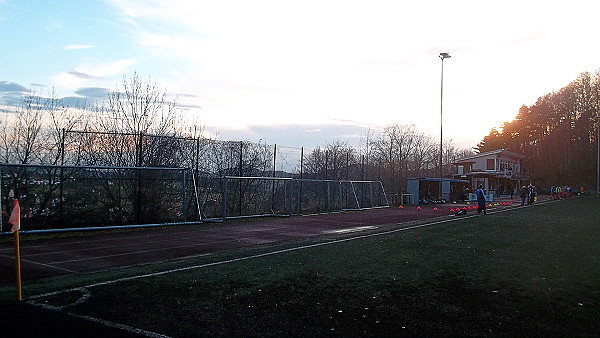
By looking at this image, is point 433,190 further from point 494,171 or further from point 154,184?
point 154,184

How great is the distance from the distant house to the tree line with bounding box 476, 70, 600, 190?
749cm

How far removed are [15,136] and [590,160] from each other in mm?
81272

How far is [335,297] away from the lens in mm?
7852

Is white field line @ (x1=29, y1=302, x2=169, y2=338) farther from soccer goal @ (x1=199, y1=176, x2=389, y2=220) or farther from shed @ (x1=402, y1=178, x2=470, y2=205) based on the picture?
shed @ (x1=402, y1=178, x2=470, y2=205)

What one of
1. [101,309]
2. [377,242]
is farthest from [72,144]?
[101,309]

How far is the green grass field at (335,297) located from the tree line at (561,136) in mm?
74040

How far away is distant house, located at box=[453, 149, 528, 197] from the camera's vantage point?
207 feet

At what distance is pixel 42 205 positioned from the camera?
1600 cm

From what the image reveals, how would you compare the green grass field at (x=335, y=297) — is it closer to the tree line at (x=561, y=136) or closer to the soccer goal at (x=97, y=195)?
the soccer goal at (x=97, y=195)

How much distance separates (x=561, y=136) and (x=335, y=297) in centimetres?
8576

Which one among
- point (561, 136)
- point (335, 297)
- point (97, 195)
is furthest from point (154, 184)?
point (561, 136)

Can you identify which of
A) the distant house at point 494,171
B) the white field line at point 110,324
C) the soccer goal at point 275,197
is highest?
the distant house at point 494,171

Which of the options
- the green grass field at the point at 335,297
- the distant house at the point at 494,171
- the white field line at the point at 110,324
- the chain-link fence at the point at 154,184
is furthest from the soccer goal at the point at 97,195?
the distant house at the point at 494,171

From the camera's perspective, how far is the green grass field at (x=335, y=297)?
6.21 metres
